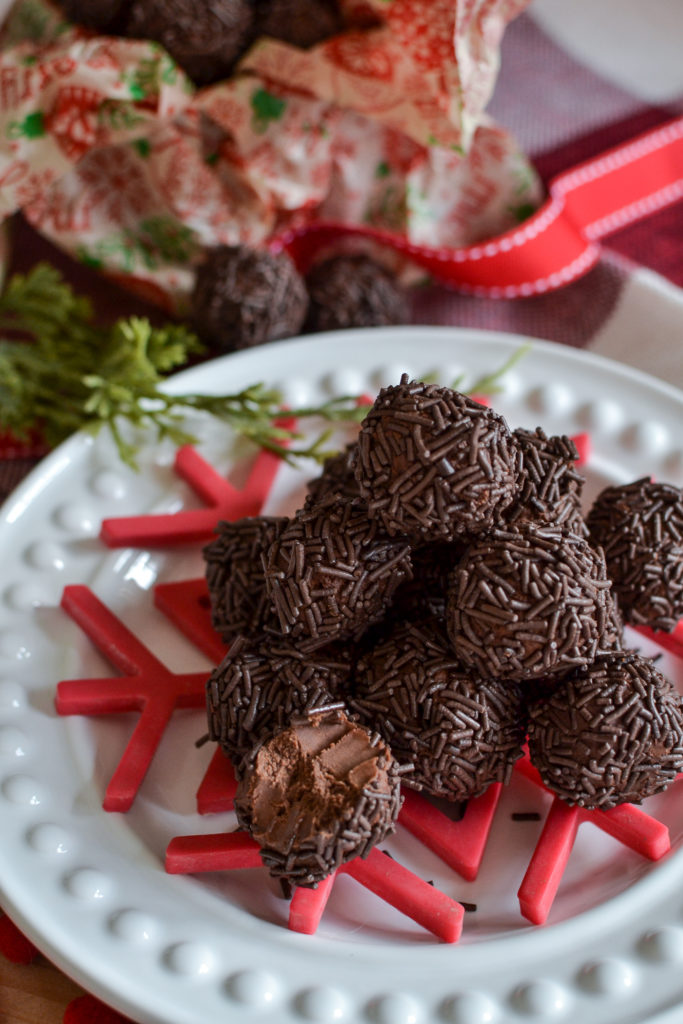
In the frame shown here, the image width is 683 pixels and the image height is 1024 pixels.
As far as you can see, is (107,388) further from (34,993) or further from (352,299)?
(34,993)

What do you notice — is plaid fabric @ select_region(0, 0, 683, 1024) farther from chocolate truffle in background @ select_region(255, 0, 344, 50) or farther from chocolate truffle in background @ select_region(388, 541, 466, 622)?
chocolate truffle in background @ select_region(388, 541, 466, 622)

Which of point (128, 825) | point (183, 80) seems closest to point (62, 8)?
point (183, 80)

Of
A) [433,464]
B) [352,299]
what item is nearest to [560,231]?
Result: [352,299]

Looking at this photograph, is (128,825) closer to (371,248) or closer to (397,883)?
(397,883)

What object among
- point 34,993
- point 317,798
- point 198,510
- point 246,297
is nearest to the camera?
point 317,798

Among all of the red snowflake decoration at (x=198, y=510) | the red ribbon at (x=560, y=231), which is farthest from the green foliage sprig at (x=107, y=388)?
the red ribbon at (x=560, y=231)

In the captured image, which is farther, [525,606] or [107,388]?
[107,388]
